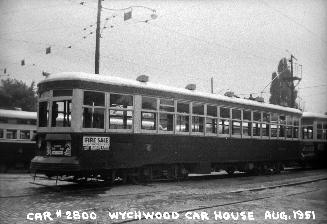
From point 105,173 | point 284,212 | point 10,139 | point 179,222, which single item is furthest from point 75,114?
point 10,139

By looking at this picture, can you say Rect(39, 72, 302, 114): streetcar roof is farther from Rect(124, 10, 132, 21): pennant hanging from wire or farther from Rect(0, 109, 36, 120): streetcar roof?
Rect(0, 109, 36, 120): streetcar roof

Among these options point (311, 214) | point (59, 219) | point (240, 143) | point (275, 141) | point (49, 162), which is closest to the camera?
point (59, 219)

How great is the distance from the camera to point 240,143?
1564cm

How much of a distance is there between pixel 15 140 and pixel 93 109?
9.44 meters

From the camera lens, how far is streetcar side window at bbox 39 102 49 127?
36.0ft

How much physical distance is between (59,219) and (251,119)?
1102 centimetres

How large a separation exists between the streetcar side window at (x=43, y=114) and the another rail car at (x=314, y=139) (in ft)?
51.4

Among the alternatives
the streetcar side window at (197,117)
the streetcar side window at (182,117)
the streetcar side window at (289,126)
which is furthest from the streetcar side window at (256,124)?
the streetcar side window at (182,117)

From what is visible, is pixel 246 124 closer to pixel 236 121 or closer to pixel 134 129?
pixel 236 121

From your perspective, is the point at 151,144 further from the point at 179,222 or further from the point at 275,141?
the point at 275,141

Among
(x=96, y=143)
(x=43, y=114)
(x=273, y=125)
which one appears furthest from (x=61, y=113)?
(x=273, y=125)

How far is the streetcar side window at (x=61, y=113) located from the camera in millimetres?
10672

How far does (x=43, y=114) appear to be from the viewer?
11.1m

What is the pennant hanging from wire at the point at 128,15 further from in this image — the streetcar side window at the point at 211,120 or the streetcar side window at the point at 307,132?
A: the streetcar side window at the point at 307,132
